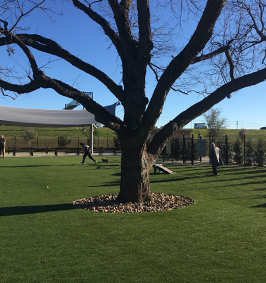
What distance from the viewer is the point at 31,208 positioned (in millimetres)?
8664

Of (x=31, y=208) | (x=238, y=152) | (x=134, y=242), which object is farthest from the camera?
(x=238, y=152)

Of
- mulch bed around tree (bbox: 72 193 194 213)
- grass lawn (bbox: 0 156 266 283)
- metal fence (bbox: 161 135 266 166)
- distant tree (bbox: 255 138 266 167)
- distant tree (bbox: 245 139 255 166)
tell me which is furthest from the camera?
distant tree (bbox: 245 139 255 166)

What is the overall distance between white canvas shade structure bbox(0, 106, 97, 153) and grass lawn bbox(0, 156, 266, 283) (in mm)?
25207

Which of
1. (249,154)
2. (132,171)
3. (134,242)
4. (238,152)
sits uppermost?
(238,152)

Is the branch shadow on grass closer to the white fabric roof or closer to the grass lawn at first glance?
the grass lawn

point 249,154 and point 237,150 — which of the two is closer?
point 249,154

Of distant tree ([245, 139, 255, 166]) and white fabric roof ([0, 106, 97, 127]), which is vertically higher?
white fabric roof ([0, 106, 97, 127])

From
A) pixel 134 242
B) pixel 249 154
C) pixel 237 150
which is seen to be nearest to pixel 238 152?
pixel 237 150

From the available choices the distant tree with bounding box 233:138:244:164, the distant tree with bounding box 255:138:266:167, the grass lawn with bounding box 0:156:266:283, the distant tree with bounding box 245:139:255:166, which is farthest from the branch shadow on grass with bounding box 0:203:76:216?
the distant tree with bounding box 233:138:244:164

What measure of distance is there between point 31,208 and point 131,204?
2.48 m

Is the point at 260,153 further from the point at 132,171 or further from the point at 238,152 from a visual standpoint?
the point at 132,171

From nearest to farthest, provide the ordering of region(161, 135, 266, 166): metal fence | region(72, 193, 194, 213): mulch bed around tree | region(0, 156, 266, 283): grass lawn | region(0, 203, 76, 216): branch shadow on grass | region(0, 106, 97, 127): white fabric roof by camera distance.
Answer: region(0, 156, 266, 283): grass lawn < region(0, 203, 76, 216): branch shadow on grass < region(72, 193, 194, 213): mulch bed around tree < region(161, 135, 266, 166): metal fence < region(0, 106, 97, 127): white fabric roof

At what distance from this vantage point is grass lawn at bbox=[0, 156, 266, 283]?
4.43 metres

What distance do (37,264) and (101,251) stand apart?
98 cm
